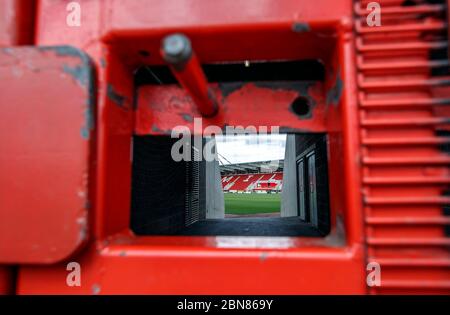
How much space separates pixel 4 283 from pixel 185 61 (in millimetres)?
877

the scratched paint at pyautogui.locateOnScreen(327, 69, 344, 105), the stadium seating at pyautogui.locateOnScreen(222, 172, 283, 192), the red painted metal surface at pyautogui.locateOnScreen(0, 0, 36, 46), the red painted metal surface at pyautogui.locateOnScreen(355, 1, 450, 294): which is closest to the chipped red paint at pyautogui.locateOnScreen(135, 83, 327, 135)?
the scratched paint at pyautogui.locateOnScreen(327, 69, 344, 105)

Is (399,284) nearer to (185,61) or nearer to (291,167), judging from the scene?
(185,61)

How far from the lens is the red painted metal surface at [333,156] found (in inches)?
33.7

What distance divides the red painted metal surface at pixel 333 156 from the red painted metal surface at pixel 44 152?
46 mm

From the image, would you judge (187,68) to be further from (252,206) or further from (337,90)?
(252,206)

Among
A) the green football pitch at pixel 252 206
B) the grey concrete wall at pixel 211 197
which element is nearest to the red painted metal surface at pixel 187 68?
the grey concrete wall at pixel 211 197

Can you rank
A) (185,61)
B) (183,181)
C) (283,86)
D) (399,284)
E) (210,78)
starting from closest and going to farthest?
1. (185,61)
2. (399,284)
3. (283,86)
4. (210,78)
5. (183,181)

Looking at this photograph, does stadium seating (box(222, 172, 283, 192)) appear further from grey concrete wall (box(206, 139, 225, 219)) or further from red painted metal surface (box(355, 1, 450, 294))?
red painted metal surface (box(355, 1, 450, 294))

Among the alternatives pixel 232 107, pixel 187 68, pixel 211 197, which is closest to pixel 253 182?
pixel 211 197

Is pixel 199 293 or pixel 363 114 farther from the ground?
pixel 363 114

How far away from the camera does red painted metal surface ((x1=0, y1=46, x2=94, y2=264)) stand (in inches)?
34.3

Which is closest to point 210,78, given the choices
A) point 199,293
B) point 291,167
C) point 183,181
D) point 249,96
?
point 249,96

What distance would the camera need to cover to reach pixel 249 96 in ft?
3.88

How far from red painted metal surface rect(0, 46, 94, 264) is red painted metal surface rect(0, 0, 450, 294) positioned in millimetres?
46
